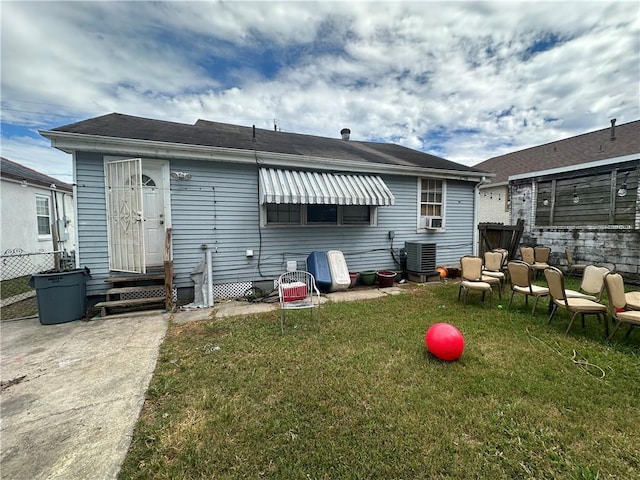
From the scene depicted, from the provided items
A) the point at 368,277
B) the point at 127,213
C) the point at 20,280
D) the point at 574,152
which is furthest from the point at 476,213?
the point at 20,280

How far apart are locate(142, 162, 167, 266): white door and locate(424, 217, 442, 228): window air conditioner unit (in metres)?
7.94

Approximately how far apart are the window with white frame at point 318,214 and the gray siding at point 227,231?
206mm

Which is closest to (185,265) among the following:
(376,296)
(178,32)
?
(376,296)

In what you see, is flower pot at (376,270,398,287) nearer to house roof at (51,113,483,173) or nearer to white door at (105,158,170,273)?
house roof at (51,113,483,173)

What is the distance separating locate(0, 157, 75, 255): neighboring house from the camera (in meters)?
9.10

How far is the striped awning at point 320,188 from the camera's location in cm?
624

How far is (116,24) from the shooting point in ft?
20.8

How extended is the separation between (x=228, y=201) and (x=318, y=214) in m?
Answer: 2.55

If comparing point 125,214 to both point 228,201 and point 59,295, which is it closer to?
point 59,295

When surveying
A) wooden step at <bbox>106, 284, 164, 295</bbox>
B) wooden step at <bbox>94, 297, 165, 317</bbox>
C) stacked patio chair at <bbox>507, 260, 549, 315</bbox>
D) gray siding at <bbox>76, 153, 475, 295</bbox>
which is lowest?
wooden step at <bbox>94, 297, 165, 317</bbox>

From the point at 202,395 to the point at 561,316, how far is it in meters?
6.50

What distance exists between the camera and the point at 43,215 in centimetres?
1097

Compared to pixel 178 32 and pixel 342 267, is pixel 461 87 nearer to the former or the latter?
pixel 342 267

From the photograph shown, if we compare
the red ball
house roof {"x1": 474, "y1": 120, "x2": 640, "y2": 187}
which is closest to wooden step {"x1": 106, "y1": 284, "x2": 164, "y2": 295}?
the red ball
